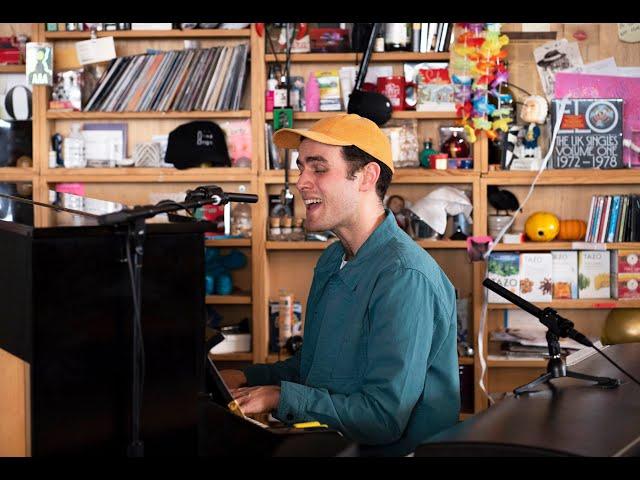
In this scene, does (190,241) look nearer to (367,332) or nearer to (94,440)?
(94,440)

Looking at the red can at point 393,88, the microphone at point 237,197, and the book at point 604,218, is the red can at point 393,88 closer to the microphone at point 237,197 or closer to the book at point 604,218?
Answer: the book at point 604,218

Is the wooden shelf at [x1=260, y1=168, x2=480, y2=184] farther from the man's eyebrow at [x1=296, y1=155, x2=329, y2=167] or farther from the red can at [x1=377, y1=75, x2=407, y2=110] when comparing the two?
the man's eyebrow at [x1=296, y1=155, x2=329, y2=167]

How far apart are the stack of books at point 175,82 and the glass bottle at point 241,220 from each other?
0.48 m

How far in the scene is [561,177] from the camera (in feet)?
13.7

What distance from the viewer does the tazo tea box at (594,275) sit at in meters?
4.23

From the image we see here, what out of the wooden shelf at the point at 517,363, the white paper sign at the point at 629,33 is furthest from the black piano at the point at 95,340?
the white paper sign at the point at 629,33

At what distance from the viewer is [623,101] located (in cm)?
423

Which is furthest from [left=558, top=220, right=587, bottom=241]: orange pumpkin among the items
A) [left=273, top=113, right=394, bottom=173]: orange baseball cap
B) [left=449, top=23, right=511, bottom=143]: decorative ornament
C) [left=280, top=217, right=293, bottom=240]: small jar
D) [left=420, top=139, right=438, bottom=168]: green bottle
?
[left=273, top=113, right=394, bottom=173]: orange baseball cap

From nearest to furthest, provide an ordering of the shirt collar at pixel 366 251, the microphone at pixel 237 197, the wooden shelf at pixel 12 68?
the microphone at pixel 237 197, the shirt collar at pixel 366 251, the wooden shelf at pixel 12 68

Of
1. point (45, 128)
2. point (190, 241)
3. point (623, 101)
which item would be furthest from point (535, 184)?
point (190, 241)

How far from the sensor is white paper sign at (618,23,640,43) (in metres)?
4.30
